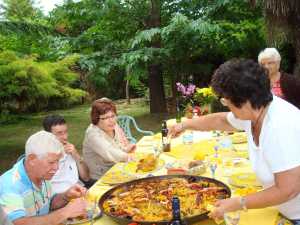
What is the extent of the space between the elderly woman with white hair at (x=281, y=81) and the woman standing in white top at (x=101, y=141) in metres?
1.60

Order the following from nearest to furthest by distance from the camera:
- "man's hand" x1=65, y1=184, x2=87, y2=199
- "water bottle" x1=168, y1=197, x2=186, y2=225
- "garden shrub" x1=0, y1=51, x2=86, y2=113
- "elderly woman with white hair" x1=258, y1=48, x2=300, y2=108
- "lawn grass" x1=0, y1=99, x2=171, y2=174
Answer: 1. "water bottle" x1=168, y1=197, x2=186, y2=225
2. "man's hand" x1=65, y1=184, x2=87, y2=199
3. "elderly woman with white hair" x1=258, y1=48, x2=300, y2=108
4. "lawn grass" x1=0, y1=99, x2=171, y2=174
5. "garden shrub" x1=0, y1=51, x2=86, y2=113

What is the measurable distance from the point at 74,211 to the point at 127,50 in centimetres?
809

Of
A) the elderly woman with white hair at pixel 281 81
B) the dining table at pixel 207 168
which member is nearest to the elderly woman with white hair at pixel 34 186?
the dining table at pixel 207 168

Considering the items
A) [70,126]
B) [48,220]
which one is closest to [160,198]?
[48,220]

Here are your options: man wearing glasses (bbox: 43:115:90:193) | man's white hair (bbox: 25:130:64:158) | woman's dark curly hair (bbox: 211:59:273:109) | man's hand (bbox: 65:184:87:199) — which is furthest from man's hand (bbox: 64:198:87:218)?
man wearing glasses (bbox: 43:115:90:193)

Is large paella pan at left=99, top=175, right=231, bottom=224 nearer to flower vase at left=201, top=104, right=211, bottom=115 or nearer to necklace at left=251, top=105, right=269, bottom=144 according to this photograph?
necklace at left=251, top=105, right=269, bottom=144

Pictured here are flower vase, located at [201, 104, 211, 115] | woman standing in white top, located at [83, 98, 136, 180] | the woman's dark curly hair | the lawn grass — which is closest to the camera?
the woman's dark curly hair

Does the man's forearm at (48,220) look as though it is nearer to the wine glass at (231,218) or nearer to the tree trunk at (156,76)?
the wine glass at (231,218)

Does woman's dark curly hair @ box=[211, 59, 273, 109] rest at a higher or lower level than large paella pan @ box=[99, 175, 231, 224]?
higher

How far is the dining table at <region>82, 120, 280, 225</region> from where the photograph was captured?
1953mm

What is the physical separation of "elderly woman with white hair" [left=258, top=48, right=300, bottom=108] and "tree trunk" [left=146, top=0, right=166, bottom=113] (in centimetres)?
536

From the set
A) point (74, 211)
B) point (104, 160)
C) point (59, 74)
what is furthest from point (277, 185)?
point (59, 74)

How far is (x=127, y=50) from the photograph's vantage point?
977 cm

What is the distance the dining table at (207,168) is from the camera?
1.95 metres
